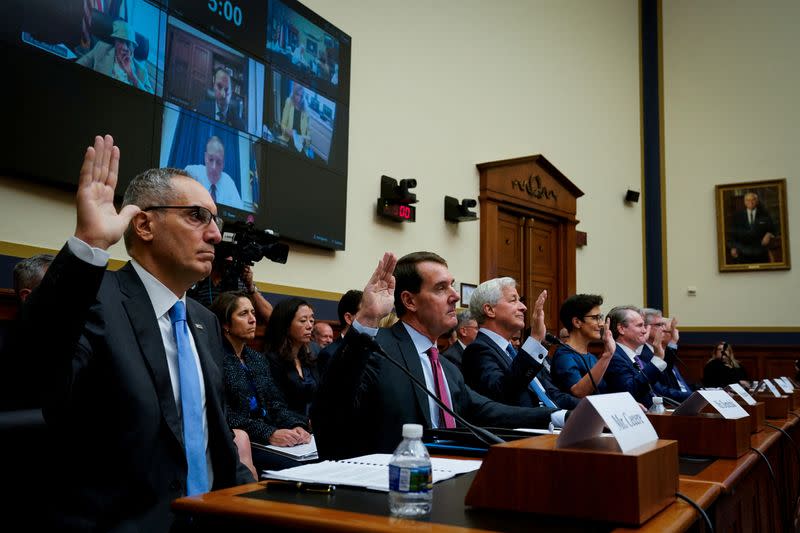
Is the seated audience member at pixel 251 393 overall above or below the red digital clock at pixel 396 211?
below

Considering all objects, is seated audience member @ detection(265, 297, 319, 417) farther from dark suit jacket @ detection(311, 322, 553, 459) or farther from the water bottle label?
the water bottle label

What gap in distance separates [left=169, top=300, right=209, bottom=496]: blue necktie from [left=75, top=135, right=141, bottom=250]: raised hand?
1.30 ft

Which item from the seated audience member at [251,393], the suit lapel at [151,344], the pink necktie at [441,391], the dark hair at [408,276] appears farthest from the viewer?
the seated audience member at [251,393]

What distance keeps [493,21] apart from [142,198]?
715cm

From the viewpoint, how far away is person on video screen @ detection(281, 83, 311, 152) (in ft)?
17.9

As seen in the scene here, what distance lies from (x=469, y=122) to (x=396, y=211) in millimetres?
1896

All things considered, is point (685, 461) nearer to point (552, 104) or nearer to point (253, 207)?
point (253, 207)

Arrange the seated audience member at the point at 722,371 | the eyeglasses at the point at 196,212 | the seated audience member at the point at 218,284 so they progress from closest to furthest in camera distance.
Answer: the eyeglasses at the point at 196,212 → the seated audience member at the point at 218,284 → the seated audience member at the point at 722,371

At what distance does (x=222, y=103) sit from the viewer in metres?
4.91

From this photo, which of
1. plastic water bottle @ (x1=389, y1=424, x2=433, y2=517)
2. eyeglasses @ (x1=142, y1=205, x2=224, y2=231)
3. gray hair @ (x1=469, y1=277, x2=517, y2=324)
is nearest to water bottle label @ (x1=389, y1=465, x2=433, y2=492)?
plastic water bottle @ (x1=389, y1=424, x2=433, y2=517)

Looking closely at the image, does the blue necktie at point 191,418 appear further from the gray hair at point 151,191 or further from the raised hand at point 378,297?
the raised hand at point 378,297

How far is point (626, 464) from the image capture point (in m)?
1.15

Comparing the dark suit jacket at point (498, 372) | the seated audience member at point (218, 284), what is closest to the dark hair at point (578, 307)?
the dark suit jacket at point (498, 372)

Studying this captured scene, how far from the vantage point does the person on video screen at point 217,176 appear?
4707 mm
